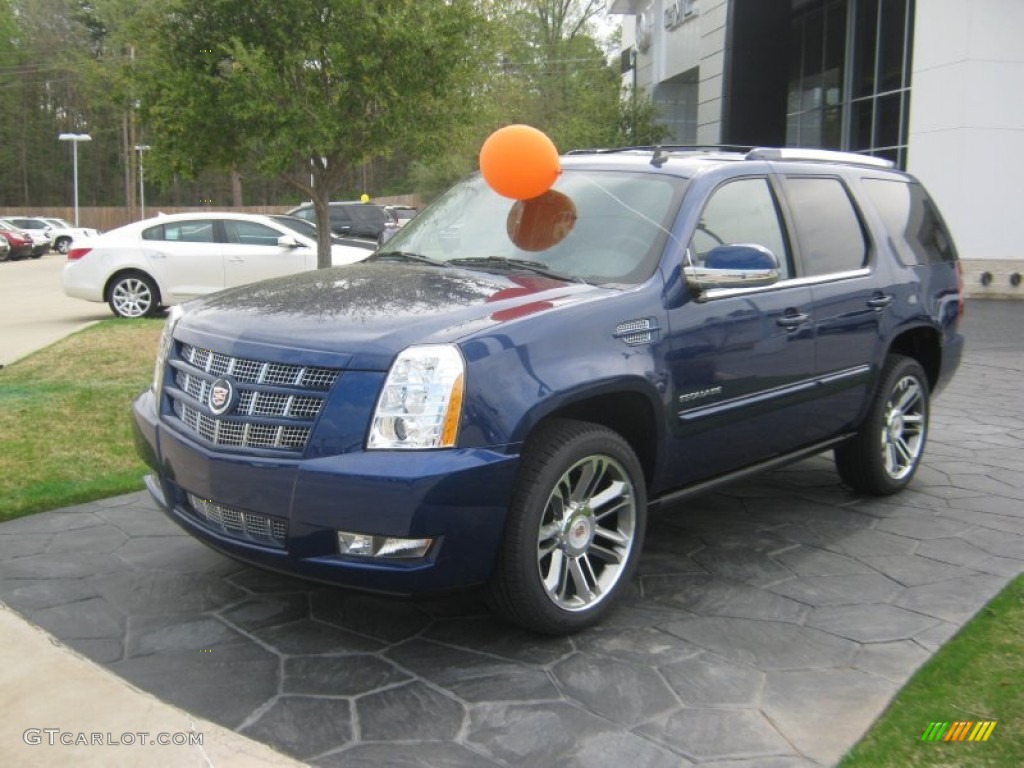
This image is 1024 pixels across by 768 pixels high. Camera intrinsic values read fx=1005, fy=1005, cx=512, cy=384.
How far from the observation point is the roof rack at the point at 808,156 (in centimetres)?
502

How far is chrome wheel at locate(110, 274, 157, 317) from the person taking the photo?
542 inches

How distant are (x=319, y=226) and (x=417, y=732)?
31.8 feet

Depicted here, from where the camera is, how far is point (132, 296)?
13820 mm

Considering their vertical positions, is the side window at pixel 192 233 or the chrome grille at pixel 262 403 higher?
the side window at pixel 192 233

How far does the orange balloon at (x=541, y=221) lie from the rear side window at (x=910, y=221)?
2017 millimetres

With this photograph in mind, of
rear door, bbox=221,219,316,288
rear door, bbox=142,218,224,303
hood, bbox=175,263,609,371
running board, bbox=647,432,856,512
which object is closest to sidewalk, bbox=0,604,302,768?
hood, bbox=175,263,609,371

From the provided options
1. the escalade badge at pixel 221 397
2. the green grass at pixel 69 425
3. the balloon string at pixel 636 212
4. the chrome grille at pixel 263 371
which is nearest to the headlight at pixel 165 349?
the chrome grille at pixel 263 371

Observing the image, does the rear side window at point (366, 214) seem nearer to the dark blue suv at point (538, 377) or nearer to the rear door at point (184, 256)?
the rear door at point (184, 256)

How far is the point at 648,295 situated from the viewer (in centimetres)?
406

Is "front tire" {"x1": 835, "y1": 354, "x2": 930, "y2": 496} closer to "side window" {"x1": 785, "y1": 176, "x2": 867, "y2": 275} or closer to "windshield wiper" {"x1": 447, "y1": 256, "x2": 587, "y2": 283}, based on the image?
"side window" {"x1": 785, "y1": 176, "x2": 867, "y2": 275}

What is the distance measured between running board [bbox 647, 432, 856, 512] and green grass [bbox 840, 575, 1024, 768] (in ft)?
3.76

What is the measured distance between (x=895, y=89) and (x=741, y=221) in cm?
1731

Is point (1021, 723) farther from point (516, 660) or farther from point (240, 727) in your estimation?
point (240, 727)

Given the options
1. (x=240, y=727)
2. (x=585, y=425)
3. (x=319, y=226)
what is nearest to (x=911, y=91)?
(x=319, y=226)
